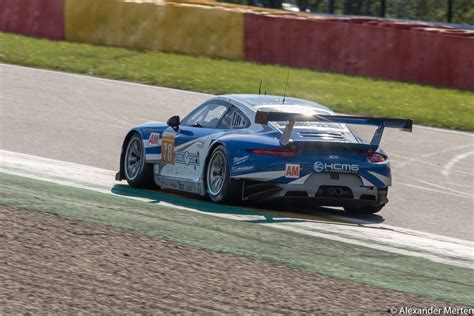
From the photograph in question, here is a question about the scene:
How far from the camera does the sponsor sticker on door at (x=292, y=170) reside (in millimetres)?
9648

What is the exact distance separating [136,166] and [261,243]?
147 inches

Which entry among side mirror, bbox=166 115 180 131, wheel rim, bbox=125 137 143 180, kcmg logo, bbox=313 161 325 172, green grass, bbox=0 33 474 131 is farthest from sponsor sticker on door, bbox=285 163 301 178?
green grass, bbox=0 33 474 131

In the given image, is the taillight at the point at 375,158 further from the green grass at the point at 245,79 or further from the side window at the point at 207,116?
the green grass at the point at 245,79

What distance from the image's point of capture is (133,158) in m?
11.6

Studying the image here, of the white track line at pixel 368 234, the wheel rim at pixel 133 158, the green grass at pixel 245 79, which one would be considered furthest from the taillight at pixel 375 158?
the green grass at pixel 245 79

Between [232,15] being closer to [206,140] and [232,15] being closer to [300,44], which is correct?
[300,44]

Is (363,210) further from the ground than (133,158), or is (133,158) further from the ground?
(133,158)

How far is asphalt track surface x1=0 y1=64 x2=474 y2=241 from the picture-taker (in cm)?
1117

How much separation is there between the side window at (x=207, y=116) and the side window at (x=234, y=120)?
0.34 feet

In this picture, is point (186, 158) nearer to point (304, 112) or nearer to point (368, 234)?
point (304, 112)

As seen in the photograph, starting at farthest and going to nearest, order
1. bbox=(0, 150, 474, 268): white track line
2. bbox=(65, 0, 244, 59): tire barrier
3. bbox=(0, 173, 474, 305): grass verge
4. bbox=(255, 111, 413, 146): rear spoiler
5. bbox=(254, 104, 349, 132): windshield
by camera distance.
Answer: bbox=(65, 0, 244, 59): tire barrier < bbox=(254, 104, 349, 132): windshield < bbox=(255, 111, 413, 146): rear spoiler < bbox=(0, 150, 474, 268): white track line < bbox=(0, 173, 474, 305): grass verge

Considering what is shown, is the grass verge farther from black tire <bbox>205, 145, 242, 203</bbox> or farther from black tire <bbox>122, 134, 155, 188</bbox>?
black tire <bbox>122, 134, 155, 188</bbox>

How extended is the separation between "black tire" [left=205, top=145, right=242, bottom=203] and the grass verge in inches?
24.1

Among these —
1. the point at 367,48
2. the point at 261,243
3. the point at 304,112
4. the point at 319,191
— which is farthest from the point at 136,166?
the point at 367,48
